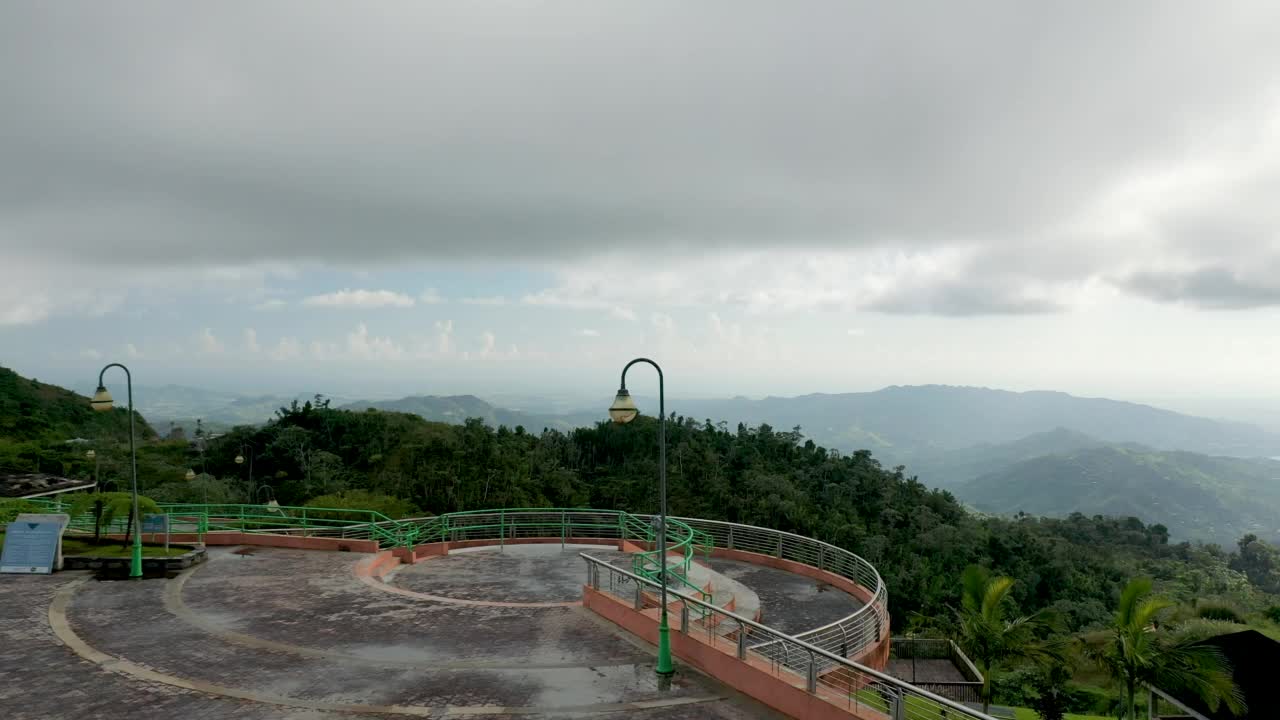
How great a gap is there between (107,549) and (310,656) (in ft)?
35.3

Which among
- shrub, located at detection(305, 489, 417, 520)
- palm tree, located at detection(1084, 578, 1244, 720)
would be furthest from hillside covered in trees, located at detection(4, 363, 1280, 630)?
palm tree, located at detection(1084, 578, 1244, 720)

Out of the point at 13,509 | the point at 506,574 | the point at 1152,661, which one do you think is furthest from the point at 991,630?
the point at 13,509

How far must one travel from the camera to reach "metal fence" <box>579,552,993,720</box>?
882 centimetres

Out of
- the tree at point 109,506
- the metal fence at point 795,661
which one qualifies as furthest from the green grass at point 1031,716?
the tree at point 109,506

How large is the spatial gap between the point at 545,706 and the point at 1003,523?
77.8m

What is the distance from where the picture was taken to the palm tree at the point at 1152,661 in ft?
55.3

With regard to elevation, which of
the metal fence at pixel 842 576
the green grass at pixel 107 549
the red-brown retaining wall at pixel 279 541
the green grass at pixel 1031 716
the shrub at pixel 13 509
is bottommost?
the green grass at pixel 1031 716

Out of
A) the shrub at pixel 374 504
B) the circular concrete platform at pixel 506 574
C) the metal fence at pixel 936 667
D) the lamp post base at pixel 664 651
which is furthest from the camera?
the shrub at pixel 374 504

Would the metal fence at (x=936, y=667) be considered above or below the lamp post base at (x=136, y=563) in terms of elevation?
below

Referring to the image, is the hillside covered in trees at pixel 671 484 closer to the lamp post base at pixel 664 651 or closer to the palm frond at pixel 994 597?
the palm frond at pixel 994 597

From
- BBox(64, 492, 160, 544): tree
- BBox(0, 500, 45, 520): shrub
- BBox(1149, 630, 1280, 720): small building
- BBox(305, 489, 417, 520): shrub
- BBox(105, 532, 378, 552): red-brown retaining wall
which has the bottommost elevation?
BBox(1149, 630, 1280, 720): small building

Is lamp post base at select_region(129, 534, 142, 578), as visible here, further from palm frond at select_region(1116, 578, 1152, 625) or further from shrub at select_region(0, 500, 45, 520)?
palm frond at select_region(1116, 578, 1152, 625)

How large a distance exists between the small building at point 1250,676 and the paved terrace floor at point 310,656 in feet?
48.4

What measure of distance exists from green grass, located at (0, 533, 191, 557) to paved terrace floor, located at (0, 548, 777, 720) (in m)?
1.36
